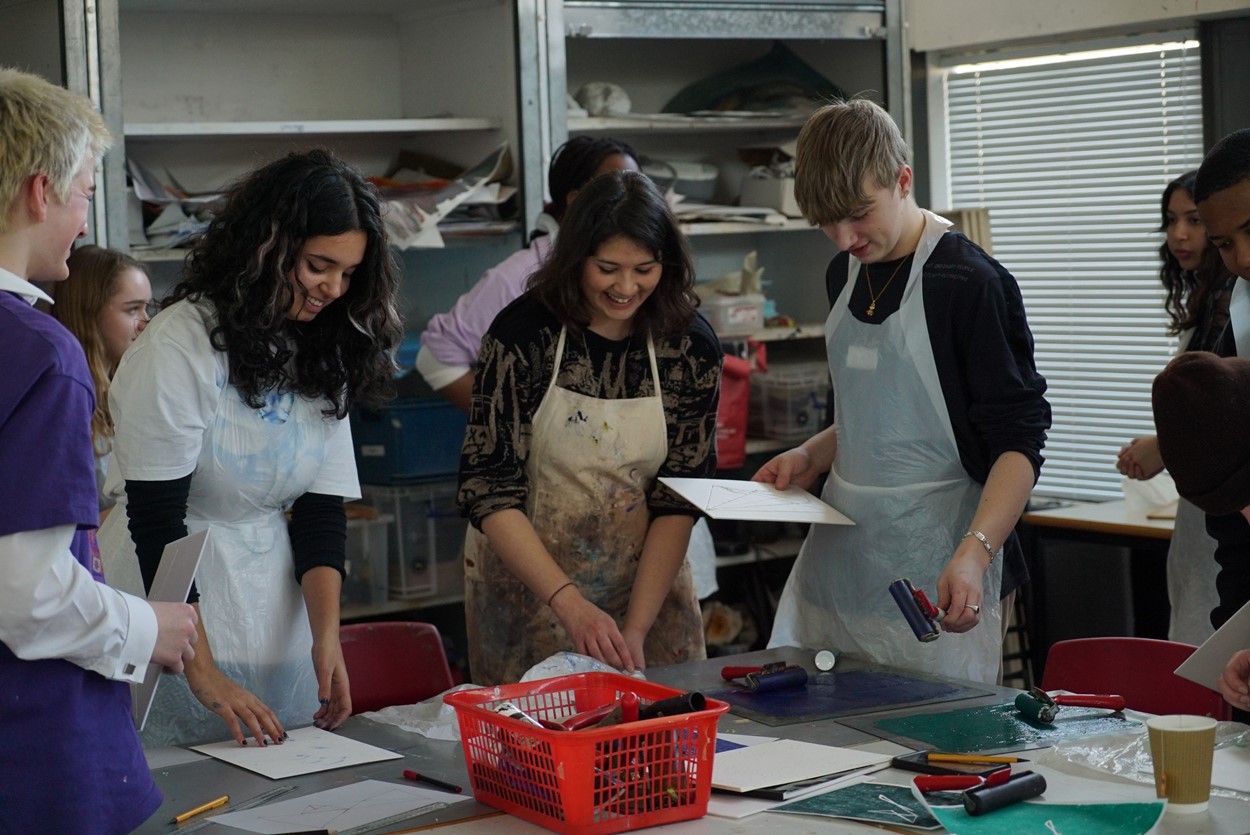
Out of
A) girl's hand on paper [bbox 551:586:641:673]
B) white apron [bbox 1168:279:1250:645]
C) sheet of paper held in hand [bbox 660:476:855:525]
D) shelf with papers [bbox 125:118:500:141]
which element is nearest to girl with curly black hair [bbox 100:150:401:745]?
girl's hand on paper [bbox 551:586:641:673]

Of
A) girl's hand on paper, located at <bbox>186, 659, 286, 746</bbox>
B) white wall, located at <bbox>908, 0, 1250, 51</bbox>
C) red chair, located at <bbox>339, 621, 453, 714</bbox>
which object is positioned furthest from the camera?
white wall, located at <bbox>908, 0, 1250, 51</bbox>

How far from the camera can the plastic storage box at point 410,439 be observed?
3.64 metres

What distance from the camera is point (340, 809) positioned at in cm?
162

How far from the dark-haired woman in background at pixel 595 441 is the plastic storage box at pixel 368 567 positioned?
1142 millimetres

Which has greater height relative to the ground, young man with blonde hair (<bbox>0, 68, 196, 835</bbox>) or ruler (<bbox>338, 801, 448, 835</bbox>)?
young man with blonde hair (<bbox>0, 68, 196, 835</bbox>)

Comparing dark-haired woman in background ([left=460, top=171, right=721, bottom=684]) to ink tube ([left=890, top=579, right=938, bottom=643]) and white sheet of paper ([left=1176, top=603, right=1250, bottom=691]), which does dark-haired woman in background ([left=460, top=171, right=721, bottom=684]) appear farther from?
white sheet of paper ([left=1176, top=603, right=1250, bottom=691])

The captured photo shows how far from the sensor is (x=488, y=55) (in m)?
3.67

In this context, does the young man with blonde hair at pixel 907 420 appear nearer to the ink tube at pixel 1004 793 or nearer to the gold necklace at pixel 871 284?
the gold necklace at pixel 871 284

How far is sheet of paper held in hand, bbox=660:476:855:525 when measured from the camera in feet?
7.18

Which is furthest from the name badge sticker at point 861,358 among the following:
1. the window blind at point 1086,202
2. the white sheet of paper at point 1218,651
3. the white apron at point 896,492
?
the window blind at point 1086,202

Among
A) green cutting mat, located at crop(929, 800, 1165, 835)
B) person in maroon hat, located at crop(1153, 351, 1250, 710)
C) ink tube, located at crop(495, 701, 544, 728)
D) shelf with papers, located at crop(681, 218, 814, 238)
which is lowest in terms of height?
green cutting mat, located at crop(929, 800, 1165, 835)

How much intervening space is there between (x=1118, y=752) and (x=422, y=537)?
7.46 ft

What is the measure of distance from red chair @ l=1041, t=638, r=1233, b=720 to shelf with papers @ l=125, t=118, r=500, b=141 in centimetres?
207

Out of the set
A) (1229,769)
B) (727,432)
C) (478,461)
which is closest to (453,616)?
(727,432)
